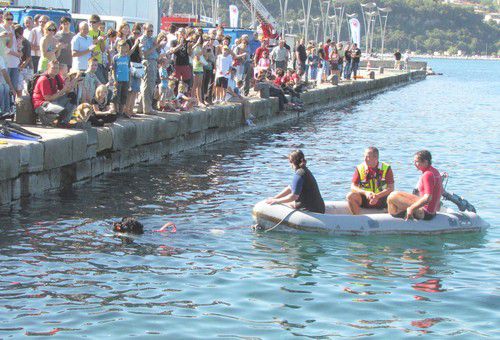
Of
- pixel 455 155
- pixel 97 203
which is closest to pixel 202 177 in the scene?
pixel 97 203

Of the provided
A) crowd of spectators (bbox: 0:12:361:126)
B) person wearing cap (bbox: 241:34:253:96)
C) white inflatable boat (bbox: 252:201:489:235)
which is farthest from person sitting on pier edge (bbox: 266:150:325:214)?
person wearing cap (bbox: 241:34:253:96)

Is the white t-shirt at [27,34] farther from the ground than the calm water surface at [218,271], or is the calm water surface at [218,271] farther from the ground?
the white t-shirt at [27,34]

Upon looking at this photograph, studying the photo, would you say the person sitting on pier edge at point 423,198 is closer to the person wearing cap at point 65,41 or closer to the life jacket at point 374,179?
the life jacket at point 374,179

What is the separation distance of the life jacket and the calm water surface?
0.92 m

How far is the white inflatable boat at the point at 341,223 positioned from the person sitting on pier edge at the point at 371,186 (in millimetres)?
224

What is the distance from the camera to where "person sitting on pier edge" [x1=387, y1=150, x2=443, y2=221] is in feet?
47.0

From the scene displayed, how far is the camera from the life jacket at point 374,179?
1484 cm

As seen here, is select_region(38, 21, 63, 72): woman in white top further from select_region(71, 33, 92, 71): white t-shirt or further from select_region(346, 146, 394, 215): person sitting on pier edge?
select_region(346, 146, 394, 215): person sitting on pier edge

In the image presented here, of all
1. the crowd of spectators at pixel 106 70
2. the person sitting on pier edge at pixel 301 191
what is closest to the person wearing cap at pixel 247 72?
the crowd of spectators at pixel 106 70

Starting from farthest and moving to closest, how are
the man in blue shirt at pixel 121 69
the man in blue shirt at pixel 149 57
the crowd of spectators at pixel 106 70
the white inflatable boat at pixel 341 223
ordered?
the man in blue shirt at pixel 149 57 → the man in blue shirt at pixel 121 69 → the crowd of spectators at pixel 106 70 → the white inflatable boat at pixel 341 223

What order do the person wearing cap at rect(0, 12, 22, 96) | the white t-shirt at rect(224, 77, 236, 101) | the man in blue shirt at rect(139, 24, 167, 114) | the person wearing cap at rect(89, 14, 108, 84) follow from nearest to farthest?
the person wearing cap at rect(0, 12, 22, 96), the person wearing cap at rect(89, 14, 108, 84), the man in blue shirt at rect(139, 24, 167, 114), the white t-shirt at rect(224, 77, 236, 101)

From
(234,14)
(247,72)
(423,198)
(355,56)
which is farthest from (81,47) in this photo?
(234,14)

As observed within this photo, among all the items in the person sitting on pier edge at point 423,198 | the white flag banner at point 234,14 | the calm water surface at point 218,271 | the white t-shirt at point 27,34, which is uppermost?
the white flag banner at point 234,14

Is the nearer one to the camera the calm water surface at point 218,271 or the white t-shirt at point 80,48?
the calm water surface at point 218,271
